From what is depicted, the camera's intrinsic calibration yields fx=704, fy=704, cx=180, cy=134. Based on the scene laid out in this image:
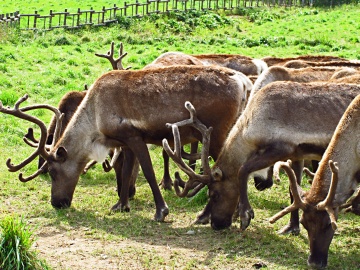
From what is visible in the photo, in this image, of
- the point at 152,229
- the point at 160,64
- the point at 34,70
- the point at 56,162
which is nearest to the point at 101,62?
the point at 34,70

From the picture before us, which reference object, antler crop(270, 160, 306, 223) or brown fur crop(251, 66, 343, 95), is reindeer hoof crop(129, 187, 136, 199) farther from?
antler crop(270, 160, 306, 223)

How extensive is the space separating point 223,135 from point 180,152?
40.7 inches

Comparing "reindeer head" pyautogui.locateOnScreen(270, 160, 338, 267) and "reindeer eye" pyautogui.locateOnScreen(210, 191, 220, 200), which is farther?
"reindeer eye" pyautogui.locateOnScreen(210, 191, 220, 200)

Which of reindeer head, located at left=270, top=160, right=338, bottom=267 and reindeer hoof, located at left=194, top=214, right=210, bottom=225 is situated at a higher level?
reindeer head, located at left=270, top=160, right=338, bottom=267

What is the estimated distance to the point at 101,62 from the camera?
67.5ft

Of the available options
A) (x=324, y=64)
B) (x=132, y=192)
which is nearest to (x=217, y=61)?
(x=324, y=64)

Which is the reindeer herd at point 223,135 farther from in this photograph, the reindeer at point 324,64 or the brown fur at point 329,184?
the reindeer at point 324,64

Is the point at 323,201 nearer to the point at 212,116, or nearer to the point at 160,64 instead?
the point at 212,116

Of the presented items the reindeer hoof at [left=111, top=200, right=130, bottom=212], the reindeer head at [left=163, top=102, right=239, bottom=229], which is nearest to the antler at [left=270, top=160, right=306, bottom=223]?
the reindeer head at [left=163, top=102, right=239, bottom=229]

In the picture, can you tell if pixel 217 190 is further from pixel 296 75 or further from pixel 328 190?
pixel 296 75

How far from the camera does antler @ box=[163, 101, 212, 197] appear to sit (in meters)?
8.31

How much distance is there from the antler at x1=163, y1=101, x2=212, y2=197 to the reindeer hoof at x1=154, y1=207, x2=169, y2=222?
0.54 meters

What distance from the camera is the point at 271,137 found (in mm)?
8141

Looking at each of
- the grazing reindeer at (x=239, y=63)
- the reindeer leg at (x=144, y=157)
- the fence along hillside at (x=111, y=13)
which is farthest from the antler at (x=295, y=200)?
the fence along hillside at (x=111, y=13)
